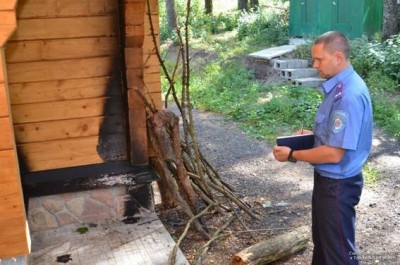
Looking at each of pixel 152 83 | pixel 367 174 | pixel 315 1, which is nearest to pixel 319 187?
pixel 152 83

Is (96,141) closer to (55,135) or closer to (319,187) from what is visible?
(55,135)

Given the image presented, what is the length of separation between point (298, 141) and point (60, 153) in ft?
7.55

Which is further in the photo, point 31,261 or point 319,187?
point 31,261

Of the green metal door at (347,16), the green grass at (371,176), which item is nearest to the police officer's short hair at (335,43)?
the green grass at (371,176)

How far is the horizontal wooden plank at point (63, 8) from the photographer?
427cm

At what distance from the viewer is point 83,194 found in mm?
4680

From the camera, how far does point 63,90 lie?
14.7 ft

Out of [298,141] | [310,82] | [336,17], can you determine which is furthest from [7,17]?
[336,17]

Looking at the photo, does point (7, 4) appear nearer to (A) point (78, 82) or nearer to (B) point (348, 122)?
(A) point (78, 82)

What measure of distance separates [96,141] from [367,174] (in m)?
3.61

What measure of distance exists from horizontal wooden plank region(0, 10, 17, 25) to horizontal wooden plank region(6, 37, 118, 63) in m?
1.19

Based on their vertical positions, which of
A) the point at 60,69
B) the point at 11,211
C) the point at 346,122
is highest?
the point at 60,69

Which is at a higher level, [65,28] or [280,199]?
[65,28]

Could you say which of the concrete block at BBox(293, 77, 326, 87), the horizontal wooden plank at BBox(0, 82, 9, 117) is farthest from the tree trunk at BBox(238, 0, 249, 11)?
the horizontal wooden plank at BBox(0, 82, 9, 117)
